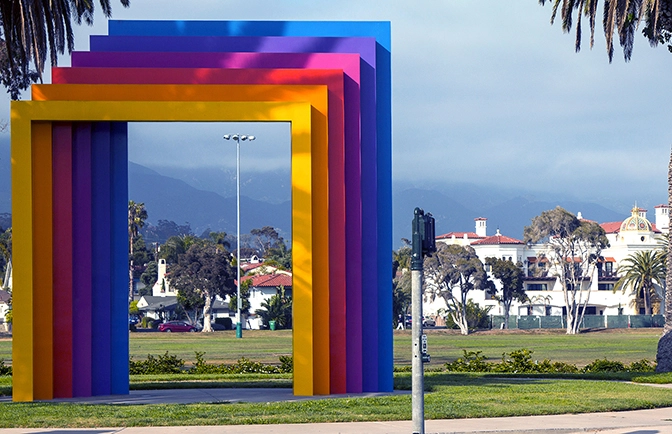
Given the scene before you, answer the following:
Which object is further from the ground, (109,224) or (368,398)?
(109,224)

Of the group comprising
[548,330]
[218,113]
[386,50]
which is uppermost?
[386,50]

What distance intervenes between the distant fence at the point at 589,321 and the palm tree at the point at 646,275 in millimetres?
7467

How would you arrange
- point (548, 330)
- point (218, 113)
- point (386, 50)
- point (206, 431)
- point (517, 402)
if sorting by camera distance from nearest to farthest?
point (206, 431) → point (517, 402) → point (218, 113) → point (386, 50) → point (548, 330)

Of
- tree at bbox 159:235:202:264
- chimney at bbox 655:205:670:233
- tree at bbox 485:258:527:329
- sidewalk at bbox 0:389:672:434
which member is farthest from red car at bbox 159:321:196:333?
chimney at bbox 655:205:670:233

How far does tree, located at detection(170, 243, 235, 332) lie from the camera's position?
96938 millimetres

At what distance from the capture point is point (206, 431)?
14.2 m

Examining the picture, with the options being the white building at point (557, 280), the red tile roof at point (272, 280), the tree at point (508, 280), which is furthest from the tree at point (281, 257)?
the tree at point (508, 280)

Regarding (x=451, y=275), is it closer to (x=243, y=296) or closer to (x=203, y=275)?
(x=243, y=296)

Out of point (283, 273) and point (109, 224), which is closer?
point (109, 224)

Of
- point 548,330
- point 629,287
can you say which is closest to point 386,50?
point 548,330

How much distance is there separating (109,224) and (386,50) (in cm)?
683

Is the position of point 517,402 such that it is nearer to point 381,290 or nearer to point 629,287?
point 381,290

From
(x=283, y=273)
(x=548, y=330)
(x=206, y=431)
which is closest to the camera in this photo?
(x=206, y=431)

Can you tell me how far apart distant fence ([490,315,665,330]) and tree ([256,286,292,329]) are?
22692mm
